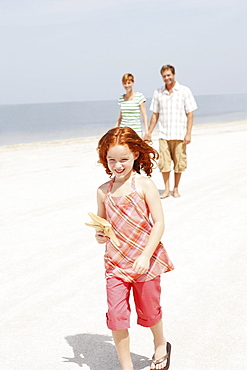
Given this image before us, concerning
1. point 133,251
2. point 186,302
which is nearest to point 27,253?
point 186,302

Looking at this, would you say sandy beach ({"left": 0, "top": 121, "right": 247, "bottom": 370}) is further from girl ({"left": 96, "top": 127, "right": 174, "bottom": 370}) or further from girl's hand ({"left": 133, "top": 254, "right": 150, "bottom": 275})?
girl's hand ({"left": 133, "top": 254, "right": 150, "bottom": 275})

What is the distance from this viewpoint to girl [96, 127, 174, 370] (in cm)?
301

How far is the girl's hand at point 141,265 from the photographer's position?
2.95 m

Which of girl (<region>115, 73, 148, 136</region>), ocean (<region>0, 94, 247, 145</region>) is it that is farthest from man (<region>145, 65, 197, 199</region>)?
ocean (<region>0, 94, 247, 145</region>)

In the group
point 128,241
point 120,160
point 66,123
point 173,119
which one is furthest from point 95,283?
point 66,123

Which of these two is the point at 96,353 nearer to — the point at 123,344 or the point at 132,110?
the point at 123,344

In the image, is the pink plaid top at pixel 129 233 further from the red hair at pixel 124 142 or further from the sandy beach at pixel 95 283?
the sandy beach at pixel 95 283

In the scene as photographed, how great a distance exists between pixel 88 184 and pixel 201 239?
3.98 metres

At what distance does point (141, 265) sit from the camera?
2.95 metres

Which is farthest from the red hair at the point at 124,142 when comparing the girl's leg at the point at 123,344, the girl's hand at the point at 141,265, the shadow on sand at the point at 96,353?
the shadow on sand at the point at 96,353

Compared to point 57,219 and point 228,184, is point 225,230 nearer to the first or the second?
point 57,219

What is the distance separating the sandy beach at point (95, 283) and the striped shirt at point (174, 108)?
925 mm

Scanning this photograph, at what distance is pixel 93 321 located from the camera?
4.01 meters

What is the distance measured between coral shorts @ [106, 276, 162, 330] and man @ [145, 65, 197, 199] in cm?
493
